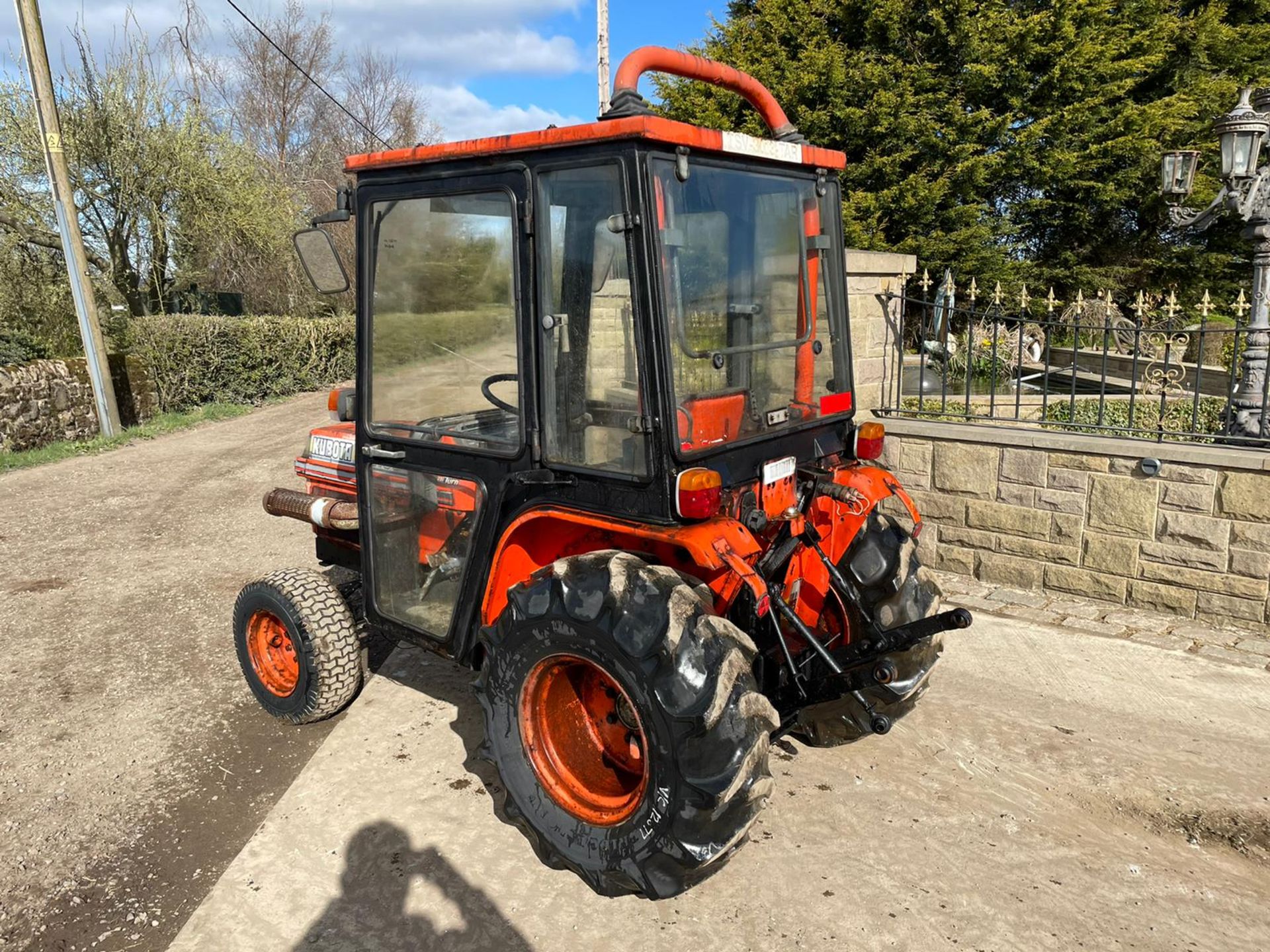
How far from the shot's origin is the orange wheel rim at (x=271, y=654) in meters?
3.98

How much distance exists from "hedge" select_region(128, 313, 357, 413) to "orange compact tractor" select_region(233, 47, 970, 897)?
9272 millimetres

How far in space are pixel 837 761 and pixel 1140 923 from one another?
1.15m

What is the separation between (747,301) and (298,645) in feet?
7.62

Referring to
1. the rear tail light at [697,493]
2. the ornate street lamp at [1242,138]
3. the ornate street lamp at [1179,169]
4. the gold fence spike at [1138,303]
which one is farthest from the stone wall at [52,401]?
the gold fence spike at [1138,303]

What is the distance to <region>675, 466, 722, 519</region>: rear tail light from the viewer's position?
2578 millimetres

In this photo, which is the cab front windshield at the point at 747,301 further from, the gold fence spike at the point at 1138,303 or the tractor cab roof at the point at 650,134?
the gold fence spike at the point at 1138,303

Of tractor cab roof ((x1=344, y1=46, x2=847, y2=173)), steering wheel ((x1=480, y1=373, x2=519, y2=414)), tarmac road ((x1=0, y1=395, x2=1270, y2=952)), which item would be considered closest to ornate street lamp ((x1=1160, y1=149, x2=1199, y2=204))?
tarmac road ((x1=0, y1=395, x2=1270, y2=952))

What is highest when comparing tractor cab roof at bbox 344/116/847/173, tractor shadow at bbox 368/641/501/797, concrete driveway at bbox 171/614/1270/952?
tractor cab roof at bbox 344/116/847/173

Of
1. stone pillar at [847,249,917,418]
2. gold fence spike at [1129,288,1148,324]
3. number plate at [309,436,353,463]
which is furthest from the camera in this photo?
gold fence spike at [1129,288,1148,324]

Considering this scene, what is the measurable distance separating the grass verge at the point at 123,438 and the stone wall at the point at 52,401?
141 mm

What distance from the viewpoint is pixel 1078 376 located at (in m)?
9.11

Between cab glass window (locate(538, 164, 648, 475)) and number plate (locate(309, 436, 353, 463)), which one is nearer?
cab glass window (locate(538, 164, 648, 475))

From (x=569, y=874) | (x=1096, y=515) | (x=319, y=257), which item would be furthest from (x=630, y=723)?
(x=1096, y=515)

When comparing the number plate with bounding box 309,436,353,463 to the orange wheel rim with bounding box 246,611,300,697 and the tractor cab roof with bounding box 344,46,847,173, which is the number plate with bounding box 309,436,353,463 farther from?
the tractor cab roof with bounding box 344,46,847,173
